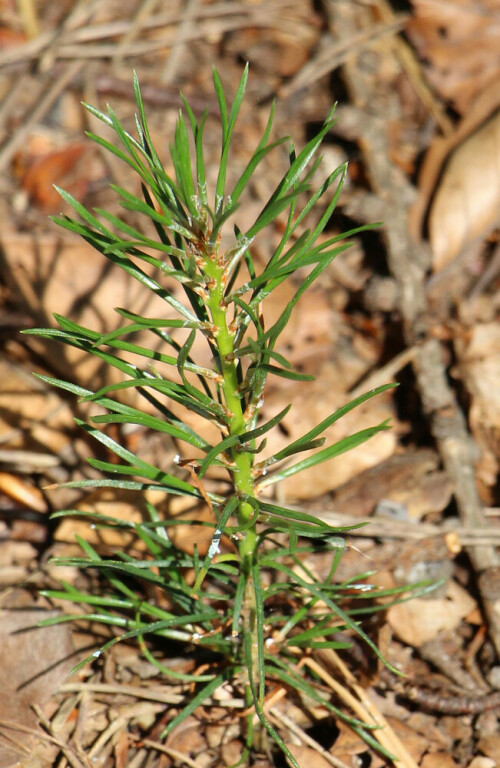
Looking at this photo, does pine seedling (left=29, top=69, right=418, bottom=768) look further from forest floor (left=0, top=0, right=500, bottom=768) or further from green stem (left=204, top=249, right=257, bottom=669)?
forest floor (left=0, top=0, right=500, bottom=768)

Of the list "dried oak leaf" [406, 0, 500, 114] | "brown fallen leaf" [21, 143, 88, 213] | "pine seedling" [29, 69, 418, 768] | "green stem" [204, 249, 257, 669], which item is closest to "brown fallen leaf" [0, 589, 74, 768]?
"pine seedling" [29, 69, 418, 768]

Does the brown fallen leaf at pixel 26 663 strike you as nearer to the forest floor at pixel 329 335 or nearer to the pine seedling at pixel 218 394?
the forest floor at pixel 329 335

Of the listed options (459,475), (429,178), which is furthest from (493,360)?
(429,178)

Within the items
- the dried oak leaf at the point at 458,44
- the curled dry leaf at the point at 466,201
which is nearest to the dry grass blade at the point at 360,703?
the curled dry leaf at the point at 466,201

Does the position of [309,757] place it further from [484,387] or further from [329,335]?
[329,335]

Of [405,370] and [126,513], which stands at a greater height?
[405,370]

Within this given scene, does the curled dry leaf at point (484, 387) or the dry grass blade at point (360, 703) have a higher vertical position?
the curled dry leaf at point (484, 387)

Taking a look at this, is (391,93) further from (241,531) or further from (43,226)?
(241,531)

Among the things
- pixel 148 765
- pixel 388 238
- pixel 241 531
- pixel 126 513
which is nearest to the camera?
pixel 241 531

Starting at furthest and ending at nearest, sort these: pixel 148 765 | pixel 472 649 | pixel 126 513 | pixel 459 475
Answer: pixel 459 475 < pixel 126 513 < pixel 472 649 < pixel 148 765
